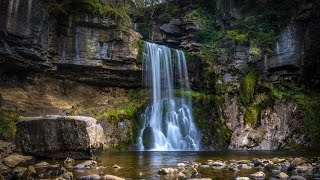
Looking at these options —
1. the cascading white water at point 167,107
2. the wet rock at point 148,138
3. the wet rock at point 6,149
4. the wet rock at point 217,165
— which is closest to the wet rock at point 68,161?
the wet rock at point 6,149

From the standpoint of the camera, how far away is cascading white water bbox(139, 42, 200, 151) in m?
25.4

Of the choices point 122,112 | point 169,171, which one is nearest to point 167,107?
point 122,112

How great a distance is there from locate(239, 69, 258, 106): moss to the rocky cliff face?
8.68 m

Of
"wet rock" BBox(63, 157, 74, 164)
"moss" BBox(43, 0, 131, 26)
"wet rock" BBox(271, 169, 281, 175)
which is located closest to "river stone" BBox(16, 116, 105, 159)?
"wet rock" BBox(63, 157, 74, 164)

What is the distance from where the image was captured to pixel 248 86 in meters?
27.2

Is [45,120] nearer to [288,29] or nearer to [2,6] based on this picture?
[2,6]

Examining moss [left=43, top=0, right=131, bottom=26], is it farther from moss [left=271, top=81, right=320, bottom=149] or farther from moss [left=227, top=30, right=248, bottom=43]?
moss [left=271, top=81, right=320, bottom=149]

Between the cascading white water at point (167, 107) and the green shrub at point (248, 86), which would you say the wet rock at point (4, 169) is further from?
the green shrub at point (248, 86)

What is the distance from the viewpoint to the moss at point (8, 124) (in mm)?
21719

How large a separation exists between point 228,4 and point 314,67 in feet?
33.9

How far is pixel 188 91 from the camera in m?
28.8

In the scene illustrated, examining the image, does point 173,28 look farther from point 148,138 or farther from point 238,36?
point 148,138

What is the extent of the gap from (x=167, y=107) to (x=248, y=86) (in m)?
6.68

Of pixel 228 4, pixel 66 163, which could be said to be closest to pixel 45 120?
pixel 66 163
